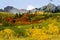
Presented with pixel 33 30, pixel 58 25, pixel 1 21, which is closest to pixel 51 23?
pixel 58 25

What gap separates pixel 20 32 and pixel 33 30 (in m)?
2.46

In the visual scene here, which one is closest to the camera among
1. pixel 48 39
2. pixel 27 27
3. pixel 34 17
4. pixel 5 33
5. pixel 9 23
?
pixel 48 39

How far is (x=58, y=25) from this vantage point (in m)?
40.0

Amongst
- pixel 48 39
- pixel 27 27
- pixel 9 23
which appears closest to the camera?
pixel 48 39

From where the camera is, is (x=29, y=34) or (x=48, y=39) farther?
(x=29, y=34)

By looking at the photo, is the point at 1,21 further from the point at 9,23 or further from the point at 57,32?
the point at 57,32

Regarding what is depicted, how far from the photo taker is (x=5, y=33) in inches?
1430

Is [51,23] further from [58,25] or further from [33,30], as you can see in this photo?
[33,30]

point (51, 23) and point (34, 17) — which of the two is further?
point (34, 17)

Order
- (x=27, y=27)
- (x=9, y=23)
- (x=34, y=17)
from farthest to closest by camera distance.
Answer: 1. (x=34, y=17)
2. (x=9, y=23)
3. (x=27, y=27)

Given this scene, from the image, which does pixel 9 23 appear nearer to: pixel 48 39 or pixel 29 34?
pixel 29 34

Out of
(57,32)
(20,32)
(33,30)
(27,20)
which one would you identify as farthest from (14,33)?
(27,20)

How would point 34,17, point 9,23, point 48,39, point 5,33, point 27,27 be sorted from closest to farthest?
point 48,39 < point 5,33 < point 27,27 < point 9,23 < point 34,17

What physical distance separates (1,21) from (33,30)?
11.5m
